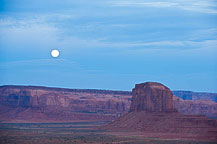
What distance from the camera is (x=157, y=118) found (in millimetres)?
88438

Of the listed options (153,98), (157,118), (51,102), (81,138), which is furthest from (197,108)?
(81,138)

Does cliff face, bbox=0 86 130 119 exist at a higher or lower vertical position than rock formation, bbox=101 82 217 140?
higher

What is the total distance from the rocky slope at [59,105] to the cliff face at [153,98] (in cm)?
5604

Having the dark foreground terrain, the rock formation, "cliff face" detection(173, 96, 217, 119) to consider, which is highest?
"cliff face" detection(173, 96, 217, 119)

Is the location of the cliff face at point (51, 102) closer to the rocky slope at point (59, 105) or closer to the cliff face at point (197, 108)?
the rocky slope at point (59, 105)

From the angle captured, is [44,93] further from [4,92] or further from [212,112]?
[212,112]

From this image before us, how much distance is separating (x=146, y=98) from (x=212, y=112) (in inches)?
3436

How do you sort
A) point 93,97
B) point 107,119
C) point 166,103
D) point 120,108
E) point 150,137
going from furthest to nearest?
1. point 93,97
2. point 120,108
3. point 107,119
4. point 166,103
5. point 150,137

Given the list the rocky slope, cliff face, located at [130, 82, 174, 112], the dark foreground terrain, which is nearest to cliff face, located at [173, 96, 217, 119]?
the rocky slope

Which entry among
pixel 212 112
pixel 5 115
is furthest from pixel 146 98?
pixel 212 112

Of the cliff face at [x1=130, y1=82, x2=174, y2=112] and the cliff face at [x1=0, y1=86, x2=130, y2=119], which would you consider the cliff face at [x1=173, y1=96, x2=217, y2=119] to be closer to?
the cliff face at [x1=0, y1=86, x2=130, y2=119]

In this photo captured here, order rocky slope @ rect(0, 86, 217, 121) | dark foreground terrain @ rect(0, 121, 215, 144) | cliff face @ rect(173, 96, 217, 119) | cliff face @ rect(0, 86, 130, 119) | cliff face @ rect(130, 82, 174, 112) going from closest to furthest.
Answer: dark foreground terrain @ rect(0, 121, 215, 144) < cliff face @ rect(130, 82, 174, 112) < rocky slope @ rect(0, 86, 217, 121) < cliff face @ rect(0, 86, 130, 119) < cliff face @ rect(173, 96, 217, 119)

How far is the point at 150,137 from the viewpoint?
76.5m

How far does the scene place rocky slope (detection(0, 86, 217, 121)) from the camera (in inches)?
6142
